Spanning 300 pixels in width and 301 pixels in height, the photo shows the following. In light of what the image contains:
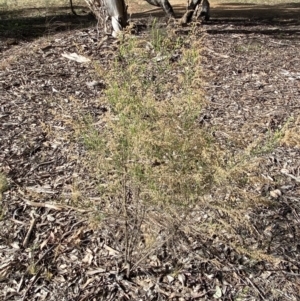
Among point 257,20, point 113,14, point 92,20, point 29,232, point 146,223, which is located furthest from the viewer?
point 257,20

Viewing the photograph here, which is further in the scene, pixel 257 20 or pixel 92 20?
pixel 257 20

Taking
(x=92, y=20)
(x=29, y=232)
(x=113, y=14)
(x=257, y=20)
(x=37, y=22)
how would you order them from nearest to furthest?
1. (x=29, y=232)
2. (x=113, y=14)
3. (x=37, y=22)
4. (x=92, y=20)
5. (x=257, y=20)

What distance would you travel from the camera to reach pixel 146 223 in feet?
9.91

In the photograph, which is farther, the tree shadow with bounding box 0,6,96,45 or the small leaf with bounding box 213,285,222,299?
the tree shadow with bounding box 0,6,96,45

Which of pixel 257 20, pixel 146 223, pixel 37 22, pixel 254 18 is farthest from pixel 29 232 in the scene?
pixel 254 18

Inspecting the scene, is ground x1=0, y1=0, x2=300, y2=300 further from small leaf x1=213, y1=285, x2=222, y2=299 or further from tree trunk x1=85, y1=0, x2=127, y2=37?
tree trunk x1=85, y1=0, x2=127, y2=37

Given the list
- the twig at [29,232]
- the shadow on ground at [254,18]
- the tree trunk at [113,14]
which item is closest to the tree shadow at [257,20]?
the shadow on ground at [254,18]

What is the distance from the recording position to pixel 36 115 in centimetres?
465

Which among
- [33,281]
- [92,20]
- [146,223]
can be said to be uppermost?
[146,223]

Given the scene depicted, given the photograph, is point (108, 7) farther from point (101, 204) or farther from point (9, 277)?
point (9, 277)

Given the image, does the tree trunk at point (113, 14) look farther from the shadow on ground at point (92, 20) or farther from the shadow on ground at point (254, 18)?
the shadow on ground at point (254, 18)

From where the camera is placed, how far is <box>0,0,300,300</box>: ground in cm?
281

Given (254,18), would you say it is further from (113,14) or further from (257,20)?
(113,14)

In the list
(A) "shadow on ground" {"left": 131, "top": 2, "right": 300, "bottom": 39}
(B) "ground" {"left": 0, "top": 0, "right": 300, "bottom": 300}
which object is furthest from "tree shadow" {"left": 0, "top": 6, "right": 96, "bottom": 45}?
(B) "ground" {"left": 0, "top": 0, "right": 300, "bottom": 300}
